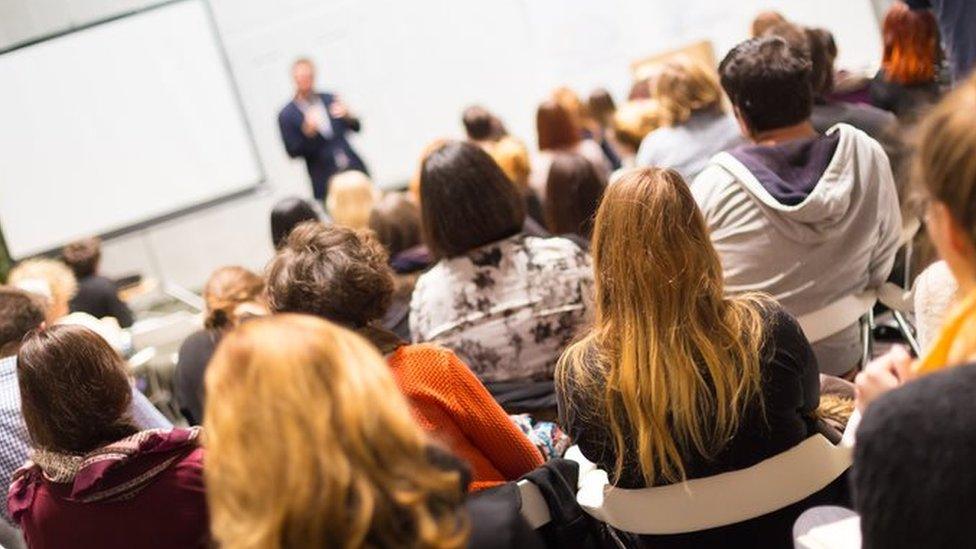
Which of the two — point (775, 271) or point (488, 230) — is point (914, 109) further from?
point (488, 230)

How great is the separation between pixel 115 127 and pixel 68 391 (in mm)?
5855

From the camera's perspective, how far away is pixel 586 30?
8609 mm

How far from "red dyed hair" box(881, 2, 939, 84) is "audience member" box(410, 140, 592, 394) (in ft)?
7.17

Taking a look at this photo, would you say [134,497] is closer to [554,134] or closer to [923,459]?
[923,459]

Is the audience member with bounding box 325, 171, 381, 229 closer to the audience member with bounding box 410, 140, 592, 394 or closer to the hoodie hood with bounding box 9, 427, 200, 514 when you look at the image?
the audience member with bounding box 410, 140, 592, 394

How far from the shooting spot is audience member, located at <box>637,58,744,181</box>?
438 cm

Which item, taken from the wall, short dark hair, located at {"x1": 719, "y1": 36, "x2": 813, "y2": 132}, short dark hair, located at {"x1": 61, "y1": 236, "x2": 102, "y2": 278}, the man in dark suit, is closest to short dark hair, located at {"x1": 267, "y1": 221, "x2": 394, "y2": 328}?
short dark hair, located at {"x1": 719, "y1": 36, "x2": 813, "y2": 132}

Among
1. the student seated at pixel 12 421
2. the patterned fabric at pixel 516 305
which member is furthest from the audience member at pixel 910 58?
the student seated at pixel 12 421

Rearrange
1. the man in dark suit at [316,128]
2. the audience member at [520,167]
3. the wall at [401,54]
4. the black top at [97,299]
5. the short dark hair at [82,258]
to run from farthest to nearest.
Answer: the wall at [401,54]
the man in dark suit at [316,128]
the short dark hair at [82,258]
the black top at [97,299]
the audience member at [520,167]

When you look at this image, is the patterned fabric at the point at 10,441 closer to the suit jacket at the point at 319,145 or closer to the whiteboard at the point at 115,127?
the suit jacket at the point at 319,145

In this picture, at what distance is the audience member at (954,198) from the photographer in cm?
141

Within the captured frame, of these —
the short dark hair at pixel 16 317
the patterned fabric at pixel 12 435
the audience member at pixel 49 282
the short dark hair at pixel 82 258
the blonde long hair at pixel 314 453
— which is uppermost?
the blonde long hair at pixel 314 453

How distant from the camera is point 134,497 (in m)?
2.35

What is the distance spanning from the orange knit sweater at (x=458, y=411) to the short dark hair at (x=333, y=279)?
13 cm
